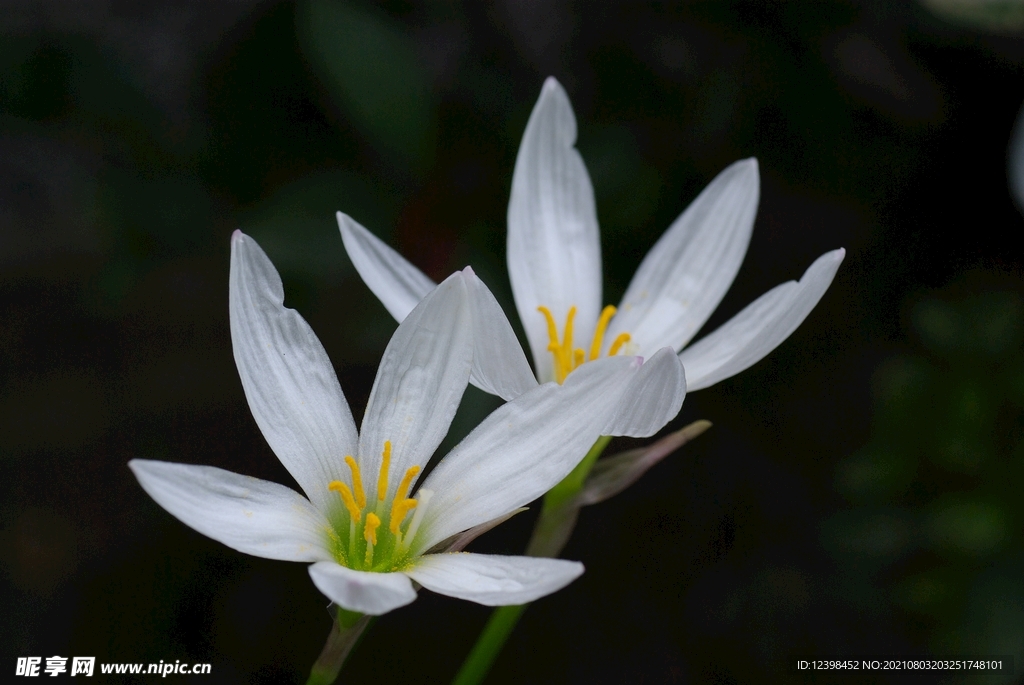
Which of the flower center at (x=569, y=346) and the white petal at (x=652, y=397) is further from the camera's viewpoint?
the flower center at (x=569, y=346)

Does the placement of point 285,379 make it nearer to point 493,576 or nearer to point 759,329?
point 493,576

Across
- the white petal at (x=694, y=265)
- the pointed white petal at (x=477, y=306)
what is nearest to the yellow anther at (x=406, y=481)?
the pointed white petal at (x=477, y=306)

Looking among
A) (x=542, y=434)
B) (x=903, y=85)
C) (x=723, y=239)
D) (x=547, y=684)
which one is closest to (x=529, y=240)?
(x=723, y=239)

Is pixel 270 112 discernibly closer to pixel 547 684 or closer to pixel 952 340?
pixel 547 684

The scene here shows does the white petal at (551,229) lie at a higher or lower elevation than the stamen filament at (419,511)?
higher

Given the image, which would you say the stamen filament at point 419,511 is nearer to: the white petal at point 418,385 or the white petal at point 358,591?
the white petal at point 418,385

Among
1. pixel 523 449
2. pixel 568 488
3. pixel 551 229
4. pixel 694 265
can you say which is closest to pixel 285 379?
pixel 523 449
